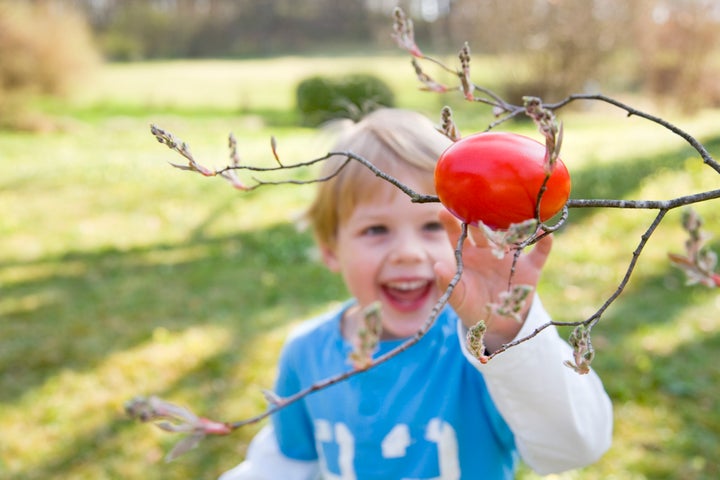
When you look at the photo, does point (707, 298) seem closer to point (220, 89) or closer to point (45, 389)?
point (45, 389)

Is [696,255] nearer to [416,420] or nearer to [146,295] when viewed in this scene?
[416,420]

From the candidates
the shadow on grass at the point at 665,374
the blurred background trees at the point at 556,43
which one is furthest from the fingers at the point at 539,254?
the blurred background trees at the point at 556,43

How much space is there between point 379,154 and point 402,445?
981 millimetres

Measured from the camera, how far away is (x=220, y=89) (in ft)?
99.7

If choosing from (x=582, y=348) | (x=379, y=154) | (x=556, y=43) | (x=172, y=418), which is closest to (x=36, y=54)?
(x=556, y=43)

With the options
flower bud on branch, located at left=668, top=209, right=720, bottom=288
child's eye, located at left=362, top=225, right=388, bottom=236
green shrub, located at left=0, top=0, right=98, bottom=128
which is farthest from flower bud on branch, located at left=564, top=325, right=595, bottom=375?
green shrub, located at left=0, top=0, right=98, bottom=128

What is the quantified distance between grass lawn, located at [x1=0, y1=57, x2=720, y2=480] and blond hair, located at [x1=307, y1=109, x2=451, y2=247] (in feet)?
1.78

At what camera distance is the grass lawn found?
4.43 meters

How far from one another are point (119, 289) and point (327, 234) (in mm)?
4715

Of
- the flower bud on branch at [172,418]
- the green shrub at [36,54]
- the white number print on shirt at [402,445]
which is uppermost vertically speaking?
the green shrub at [36,54]

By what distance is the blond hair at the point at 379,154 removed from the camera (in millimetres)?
2484

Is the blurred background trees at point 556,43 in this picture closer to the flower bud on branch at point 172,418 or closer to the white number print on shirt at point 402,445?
the white number print on shirt at point 402,445

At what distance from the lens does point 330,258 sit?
305cm

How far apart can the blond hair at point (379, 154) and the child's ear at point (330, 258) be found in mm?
179
